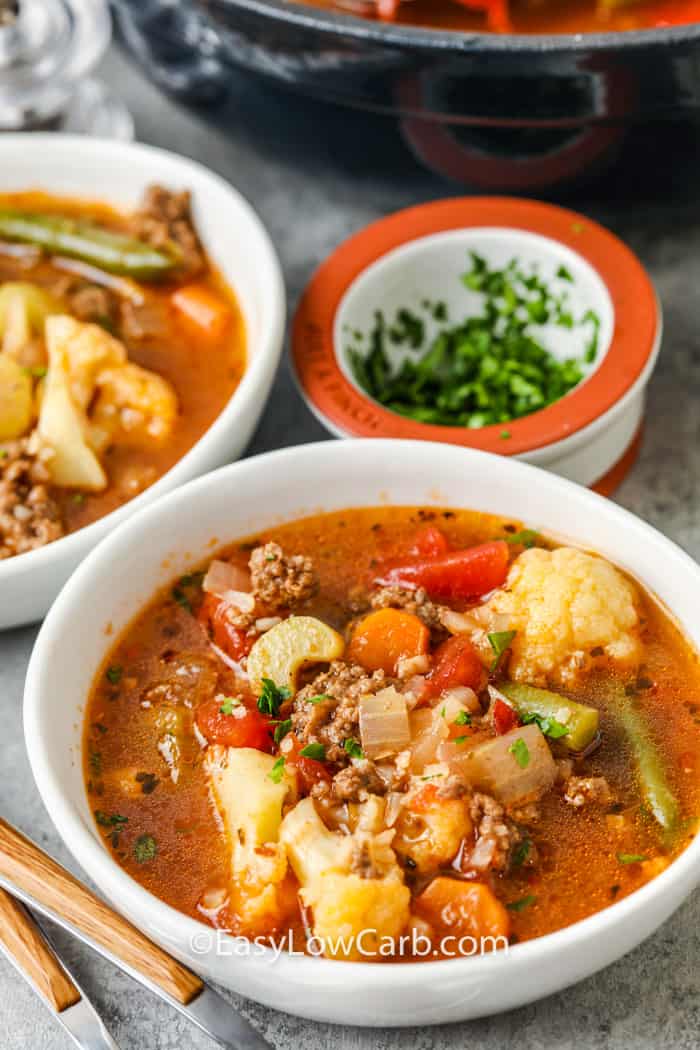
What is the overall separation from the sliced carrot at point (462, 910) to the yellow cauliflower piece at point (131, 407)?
1.84 meters

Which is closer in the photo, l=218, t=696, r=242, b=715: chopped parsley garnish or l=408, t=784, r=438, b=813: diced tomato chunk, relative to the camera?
l=408, t=784, r=438, b=813: diced tomato chunk

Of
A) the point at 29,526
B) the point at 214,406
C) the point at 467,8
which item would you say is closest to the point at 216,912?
the point at 29,526

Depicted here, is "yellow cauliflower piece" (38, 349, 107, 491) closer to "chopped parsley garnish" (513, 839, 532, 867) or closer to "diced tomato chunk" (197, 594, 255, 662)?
"diced tomato chunk" (197, 594, 255, 662)

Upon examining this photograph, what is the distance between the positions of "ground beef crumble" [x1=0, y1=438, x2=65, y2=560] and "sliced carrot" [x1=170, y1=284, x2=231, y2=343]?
0.78 m

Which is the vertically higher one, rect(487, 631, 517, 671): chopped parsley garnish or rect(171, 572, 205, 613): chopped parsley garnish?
rect(487, 631, 517, 671): chopped parsley garnish

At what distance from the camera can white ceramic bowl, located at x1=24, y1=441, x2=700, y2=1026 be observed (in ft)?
8.11

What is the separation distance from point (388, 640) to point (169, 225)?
2.07m

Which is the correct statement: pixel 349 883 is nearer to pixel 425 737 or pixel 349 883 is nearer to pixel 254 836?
pixel 254 836

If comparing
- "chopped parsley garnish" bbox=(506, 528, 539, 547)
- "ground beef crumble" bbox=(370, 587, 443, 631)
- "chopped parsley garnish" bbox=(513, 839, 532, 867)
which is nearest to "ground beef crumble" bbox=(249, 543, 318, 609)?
"ground beef crumble" bbox=(370, 587, 443, 631)

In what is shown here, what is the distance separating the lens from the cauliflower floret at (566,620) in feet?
10.1

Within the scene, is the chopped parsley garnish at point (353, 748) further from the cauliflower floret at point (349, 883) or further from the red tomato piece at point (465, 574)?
the red tomato piece at point (465, 574)

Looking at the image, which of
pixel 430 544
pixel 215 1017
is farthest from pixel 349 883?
pixel 430 544

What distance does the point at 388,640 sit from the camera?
3.12 meters

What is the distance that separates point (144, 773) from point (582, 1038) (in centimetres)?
115
